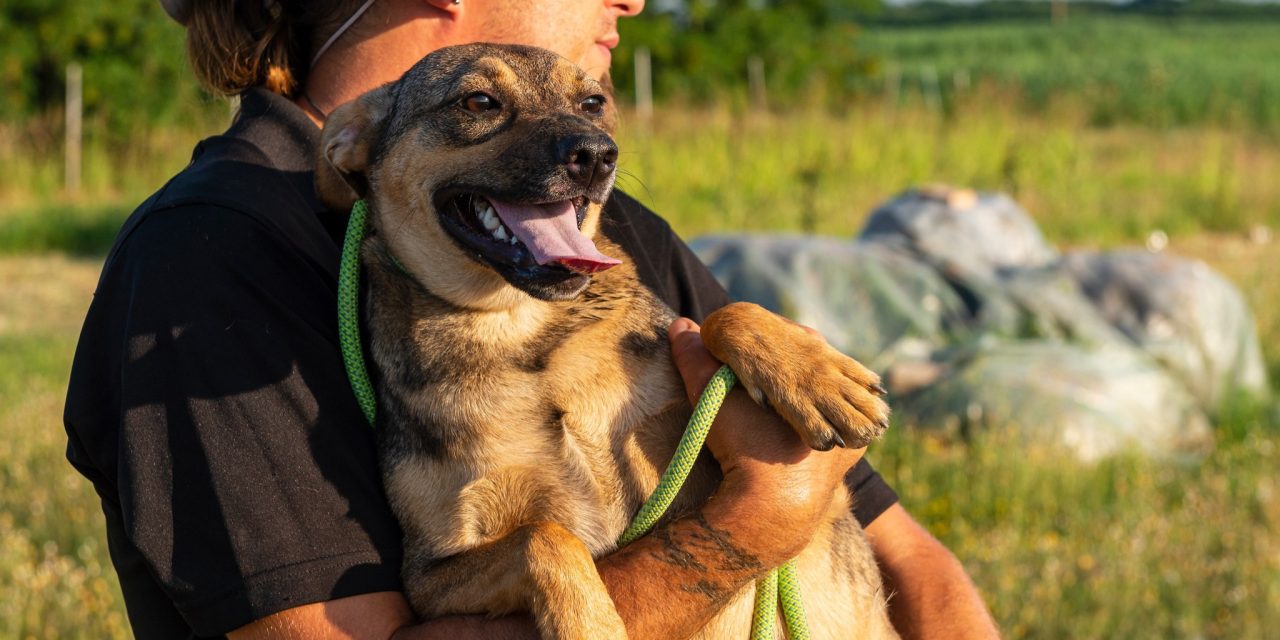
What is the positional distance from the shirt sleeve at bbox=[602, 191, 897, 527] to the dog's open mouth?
0.32 m

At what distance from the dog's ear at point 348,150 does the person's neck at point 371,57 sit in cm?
15

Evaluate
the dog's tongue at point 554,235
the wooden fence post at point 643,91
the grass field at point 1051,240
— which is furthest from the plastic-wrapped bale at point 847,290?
the wooden fence post at point 643,91

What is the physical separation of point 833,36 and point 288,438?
28.9m

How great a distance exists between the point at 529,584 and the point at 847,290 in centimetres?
617

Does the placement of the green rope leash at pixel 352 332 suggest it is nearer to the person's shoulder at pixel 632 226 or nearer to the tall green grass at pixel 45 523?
the person's shoulder at pixel 632 226

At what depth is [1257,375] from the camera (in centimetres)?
807

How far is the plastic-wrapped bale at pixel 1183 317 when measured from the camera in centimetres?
790

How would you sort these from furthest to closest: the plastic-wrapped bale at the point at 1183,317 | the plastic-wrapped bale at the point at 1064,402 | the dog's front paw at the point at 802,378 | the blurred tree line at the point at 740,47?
the blurred tree line at the point at 740,47
the plastic-wrapped bale at the point at 1183,317
the plastic-wrapped bale at the point at 1064,402
the dog's front paw at the point at 802,378

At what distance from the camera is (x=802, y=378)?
232 cm

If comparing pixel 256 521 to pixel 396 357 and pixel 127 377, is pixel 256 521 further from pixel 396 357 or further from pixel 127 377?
pixel 396 357

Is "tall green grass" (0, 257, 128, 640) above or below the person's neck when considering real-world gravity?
below

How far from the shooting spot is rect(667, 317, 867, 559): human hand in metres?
2.28

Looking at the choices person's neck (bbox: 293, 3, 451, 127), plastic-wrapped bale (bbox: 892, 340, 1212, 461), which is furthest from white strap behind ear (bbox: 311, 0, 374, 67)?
plastic-wrapped bale (bbox: 892, 340, 1212, 461)

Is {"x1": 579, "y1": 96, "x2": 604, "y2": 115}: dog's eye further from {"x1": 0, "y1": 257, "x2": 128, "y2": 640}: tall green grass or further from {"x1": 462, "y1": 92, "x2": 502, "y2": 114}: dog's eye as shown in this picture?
{"x1": 0, "y1": 257, "x2": 128, "y2": 640}: tall green grass
